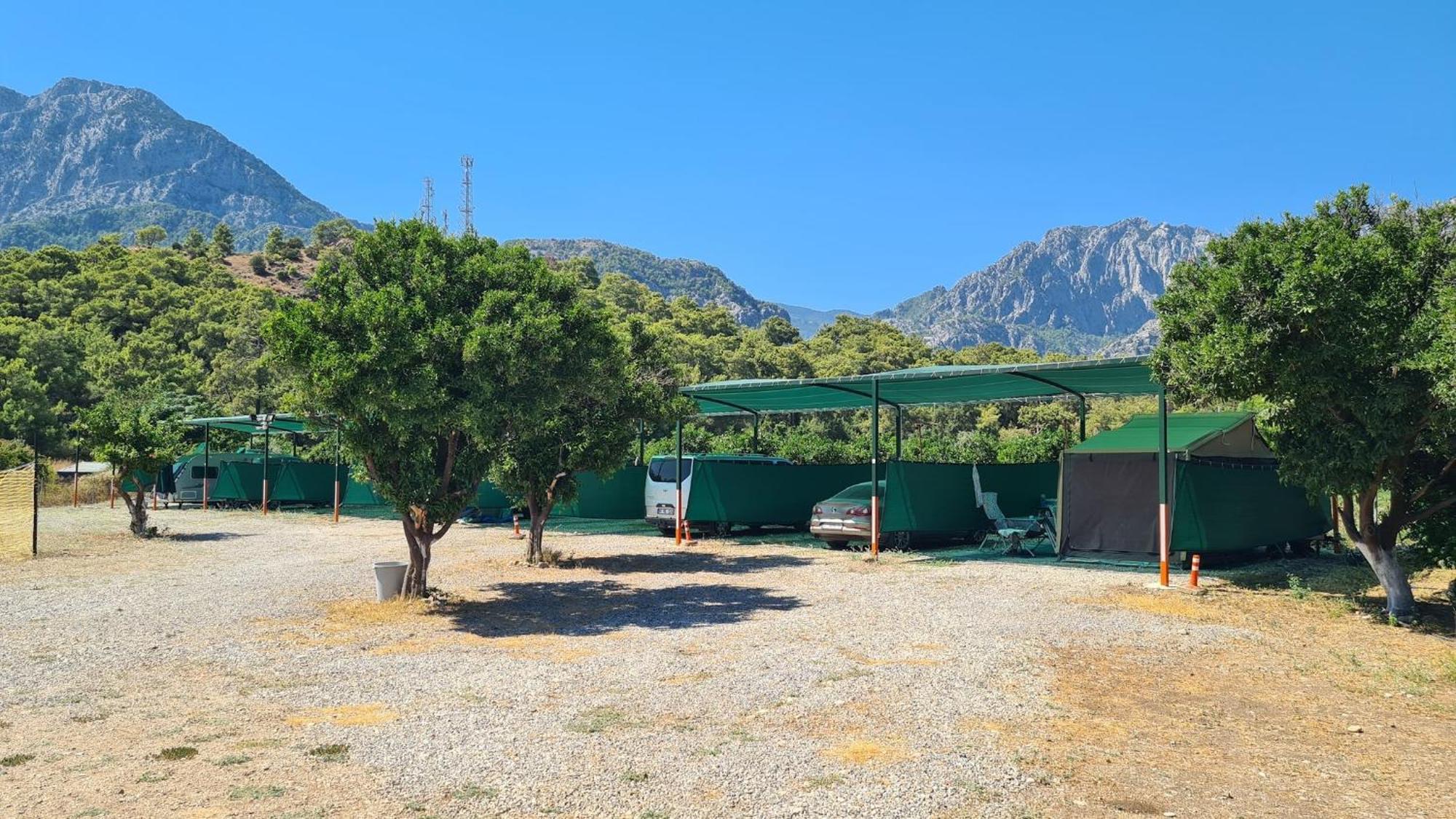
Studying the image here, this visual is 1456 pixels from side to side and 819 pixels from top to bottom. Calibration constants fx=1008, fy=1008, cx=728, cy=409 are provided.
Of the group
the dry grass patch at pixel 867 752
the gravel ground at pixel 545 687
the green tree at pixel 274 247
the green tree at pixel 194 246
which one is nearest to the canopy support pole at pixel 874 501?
the gravel ground at pixel 545 687

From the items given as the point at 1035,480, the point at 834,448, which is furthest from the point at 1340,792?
the point at 834,448

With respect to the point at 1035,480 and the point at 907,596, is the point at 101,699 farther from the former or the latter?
the point at 1035,480

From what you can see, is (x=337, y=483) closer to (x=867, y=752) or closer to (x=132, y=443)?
(x=132, y=443)

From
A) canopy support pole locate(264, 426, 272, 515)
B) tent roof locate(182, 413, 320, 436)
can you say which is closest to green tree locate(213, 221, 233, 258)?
Answer: tent roof locate(182, 413, 320, 436)

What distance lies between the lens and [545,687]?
25.3 ft

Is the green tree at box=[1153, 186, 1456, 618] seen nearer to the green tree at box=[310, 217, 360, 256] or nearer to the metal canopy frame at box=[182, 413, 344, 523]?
the metal canopy frame at box=[182, 413, 344, 523]

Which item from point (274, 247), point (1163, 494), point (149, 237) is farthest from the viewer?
point (149, 237)

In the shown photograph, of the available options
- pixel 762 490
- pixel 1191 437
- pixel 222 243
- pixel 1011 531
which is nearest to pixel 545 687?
pixel 1011 531

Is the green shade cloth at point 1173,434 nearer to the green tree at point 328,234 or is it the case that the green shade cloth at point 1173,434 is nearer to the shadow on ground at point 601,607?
the shadow on ground at point 601,607

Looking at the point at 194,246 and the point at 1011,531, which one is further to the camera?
the point at 194,246

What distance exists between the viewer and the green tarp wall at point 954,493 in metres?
18.7

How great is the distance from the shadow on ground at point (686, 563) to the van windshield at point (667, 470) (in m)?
3.26

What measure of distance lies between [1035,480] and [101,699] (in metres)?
18.5

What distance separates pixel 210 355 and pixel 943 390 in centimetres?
5705
